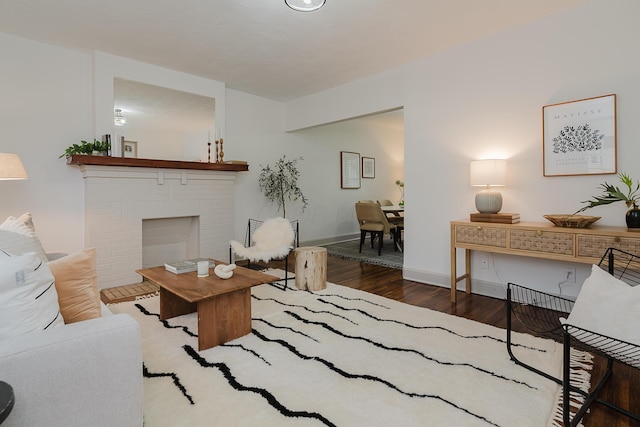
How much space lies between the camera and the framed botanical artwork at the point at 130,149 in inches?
149

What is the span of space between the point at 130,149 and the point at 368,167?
4.63m

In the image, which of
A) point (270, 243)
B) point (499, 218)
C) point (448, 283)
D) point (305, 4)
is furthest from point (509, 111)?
point (270, 243)

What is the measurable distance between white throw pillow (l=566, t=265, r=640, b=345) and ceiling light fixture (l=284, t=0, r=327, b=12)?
99.0 inches

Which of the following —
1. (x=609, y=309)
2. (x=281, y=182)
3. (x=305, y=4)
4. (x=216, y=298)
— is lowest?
(x=216, y=298)

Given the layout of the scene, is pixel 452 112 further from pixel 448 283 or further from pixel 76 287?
pixel 76 287

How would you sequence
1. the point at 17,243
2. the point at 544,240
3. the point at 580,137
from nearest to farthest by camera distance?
the point at 17,243 < the point at 544,240 < the point at 580,137

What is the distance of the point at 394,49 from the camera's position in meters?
3.51

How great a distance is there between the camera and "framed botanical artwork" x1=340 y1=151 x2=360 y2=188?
6.55 m

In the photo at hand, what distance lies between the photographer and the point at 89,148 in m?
3.45

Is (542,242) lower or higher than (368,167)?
lower

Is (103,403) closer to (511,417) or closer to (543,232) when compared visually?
(511,417)

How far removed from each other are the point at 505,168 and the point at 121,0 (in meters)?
3.57

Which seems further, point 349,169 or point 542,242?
point 349,169

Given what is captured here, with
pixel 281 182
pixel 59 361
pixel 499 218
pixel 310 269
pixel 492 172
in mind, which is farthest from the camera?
pixel 281 182
